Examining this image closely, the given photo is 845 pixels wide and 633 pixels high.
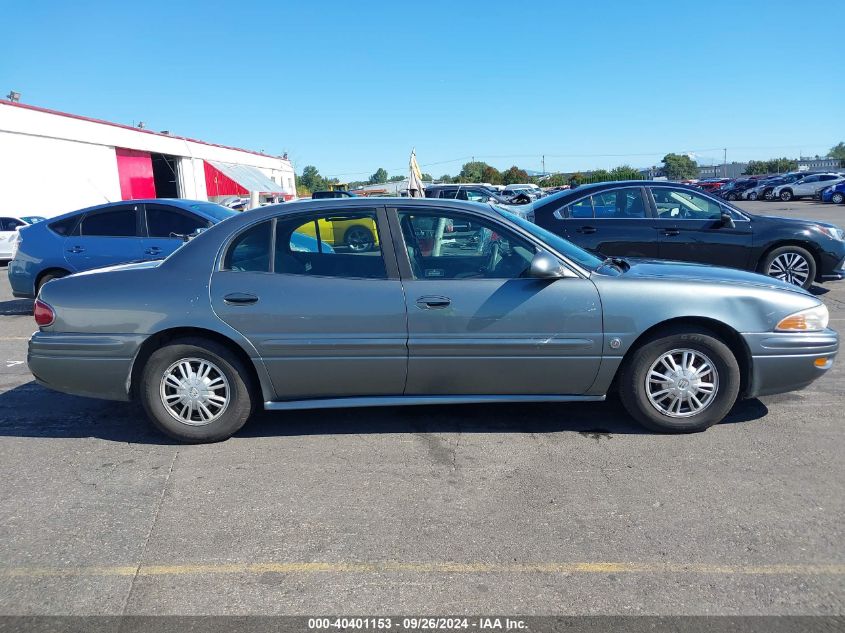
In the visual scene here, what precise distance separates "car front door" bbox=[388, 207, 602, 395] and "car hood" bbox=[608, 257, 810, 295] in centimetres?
51

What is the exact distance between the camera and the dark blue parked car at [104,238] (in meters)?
8.80

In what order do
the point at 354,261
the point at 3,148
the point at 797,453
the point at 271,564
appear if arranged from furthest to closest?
the point at 3,148 → the point at 354,261 → the point at 797,453 → the point at 271,564

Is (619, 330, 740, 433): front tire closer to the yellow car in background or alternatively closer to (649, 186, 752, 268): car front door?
the yellow car in background

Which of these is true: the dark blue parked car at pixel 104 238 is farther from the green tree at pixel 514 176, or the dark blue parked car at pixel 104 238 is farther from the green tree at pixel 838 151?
the green tree at pixel 838 151

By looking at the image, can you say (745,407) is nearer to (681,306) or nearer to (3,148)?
(681,306)

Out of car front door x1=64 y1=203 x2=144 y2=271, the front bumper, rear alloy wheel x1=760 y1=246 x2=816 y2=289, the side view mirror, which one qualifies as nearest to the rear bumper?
the side view mirror

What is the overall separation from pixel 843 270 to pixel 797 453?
6.02 metres

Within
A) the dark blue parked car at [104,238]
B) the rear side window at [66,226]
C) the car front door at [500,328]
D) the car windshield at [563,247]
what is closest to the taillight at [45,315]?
the car front door at [500,328]

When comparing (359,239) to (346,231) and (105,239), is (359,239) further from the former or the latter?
(105,239)

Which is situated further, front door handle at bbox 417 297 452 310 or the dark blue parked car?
the dark blue parked car

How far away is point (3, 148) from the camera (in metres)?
24.9

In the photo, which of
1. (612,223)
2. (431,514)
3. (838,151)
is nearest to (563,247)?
(431,514)

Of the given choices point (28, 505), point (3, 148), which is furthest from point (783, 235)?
point (3, 148)

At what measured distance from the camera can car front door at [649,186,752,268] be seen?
841 centimetres
